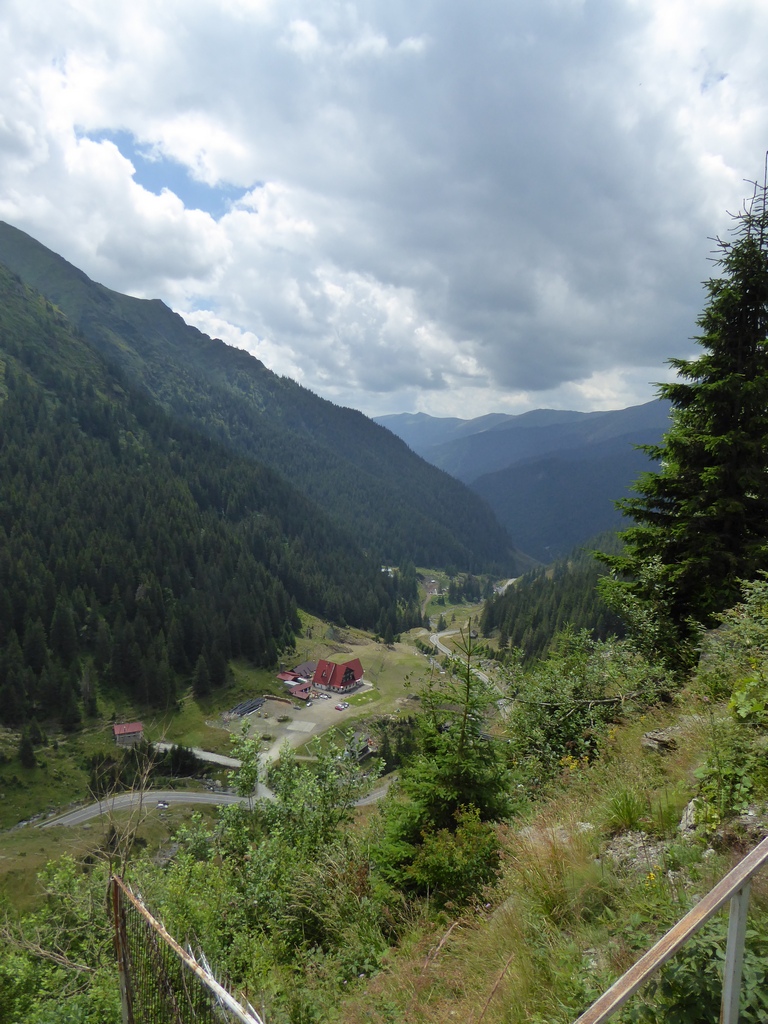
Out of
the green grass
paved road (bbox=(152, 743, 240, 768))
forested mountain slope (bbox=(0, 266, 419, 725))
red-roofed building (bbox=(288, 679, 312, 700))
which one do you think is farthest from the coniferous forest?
forested mountain slope (bbox=(0, 266, 419, 725))

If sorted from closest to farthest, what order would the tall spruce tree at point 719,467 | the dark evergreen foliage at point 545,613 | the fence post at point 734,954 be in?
1. the fence post at point 734,954
2. the tall spruce tree at point 719,467
3. the dark evergreen foliage at point 545,613

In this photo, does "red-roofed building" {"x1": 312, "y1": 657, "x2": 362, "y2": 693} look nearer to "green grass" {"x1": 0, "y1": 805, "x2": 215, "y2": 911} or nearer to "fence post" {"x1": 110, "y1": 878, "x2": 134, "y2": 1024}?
"green grass" {"x1": 0, "y1": 805, "x2": 215, "y2": 911}

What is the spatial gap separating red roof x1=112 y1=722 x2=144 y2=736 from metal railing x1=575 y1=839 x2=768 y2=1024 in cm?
9621

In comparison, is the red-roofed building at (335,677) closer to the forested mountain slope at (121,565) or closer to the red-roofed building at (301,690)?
the red-roofed building at (301,690)

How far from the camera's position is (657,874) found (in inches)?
188

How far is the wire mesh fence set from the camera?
452cm

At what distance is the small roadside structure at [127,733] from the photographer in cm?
8044

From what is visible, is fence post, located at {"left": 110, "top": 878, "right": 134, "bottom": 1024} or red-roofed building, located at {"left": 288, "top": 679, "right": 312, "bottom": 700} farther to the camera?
red-roofed building, located at {"left": 288, "top": 679, "right": 312, "bottom": 700}

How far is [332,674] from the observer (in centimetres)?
10688

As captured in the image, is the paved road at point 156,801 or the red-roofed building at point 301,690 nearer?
the paved road at point 156,801

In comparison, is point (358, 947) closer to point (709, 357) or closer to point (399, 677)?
point (709, 357)

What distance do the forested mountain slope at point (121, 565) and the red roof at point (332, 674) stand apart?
49.0 ft

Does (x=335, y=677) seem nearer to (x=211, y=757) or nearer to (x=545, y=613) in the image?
(x=211, y=757)

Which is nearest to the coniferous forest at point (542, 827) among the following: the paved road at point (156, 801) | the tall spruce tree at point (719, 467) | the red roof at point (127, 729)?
the tall spruce tree at point (719, 467)
